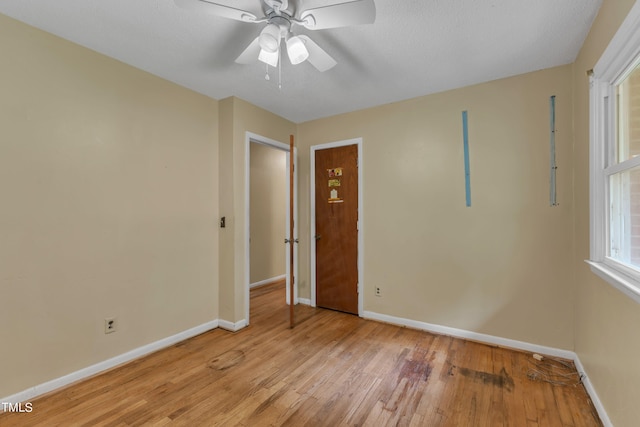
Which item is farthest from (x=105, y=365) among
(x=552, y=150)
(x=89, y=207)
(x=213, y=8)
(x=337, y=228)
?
(x=552, y=150)

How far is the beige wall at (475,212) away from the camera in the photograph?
2.33 meters

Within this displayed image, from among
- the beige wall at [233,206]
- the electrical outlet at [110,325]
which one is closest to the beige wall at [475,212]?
the beige wall at [233,206]

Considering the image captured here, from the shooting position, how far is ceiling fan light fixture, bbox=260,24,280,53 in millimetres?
1547

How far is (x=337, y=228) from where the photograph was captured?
345 cm

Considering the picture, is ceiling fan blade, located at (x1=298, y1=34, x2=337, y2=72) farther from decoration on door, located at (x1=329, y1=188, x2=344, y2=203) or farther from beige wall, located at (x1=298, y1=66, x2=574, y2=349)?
decoration on door, located at (x1=329, y1=188, x2=344, y2=203)

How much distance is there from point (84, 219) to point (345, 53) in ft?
7.64

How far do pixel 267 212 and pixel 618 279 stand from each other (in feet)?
13.9

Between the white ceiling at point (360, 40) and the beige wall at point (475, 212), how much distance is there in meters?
0.28

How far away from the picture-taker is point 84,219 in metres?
2.06

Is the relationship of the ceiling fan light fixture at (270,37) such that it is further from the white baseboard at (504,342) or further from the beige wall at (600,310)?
the white baseboard at (504,342)

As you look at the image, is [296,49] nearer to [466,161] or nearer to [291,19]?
[291,19]

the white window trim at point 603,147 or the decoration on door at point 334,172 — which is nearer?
the white window trim at point 603,147

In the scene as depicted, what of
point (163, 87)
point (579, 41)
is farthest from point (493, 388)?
point (163, 87)

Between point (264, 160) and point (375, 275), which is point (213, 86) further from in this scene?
point (375, 275)
